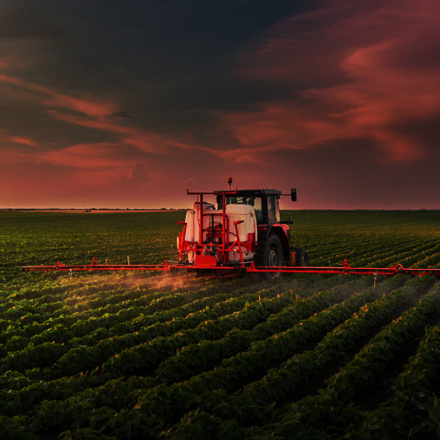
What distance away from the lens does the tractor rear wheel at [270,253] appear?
1405cm

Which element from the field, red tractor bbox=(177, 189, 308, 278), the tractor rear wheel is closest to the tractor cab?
red tractor bbox=(177, 189, 308, 278)

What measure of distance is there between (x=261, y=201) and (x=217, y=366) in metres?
8.55

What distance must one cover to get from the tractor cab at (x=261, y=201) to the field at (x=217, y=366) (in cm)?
268

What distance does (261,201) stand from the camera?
1516cm

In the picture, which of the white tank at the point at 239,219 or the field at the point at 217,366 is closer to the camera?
the field at the point at 217,366

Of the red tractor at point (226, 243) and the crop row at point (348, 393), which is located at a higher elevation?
the red tractor at point (226, 243)

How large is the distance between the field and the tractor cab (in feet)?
8.79

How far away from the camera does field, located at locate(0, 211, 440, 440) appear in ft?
17.7

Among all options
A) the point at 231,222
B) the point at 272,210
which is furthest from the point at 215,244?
the point at 272,210

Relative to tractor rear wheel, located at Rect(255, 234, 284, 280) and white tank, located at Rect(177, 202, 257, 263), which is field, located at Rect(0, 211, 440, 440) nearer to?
tractor rear wheel, located at Rect(255, 234, 284, 280)

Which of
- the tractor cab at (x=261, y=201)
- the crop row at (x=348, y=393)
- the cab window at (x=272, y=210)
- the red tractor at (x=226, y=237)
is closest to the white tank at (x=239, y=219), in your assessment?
the red tractor at (x=226, y=237)

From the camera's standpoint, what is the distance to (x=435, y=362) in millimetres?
7250

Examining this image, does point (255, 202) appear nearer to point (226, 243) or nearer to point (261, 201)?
point (261, 201)

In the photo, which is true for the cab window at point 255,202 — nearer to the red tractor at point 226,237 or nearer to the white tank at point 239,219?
the red tractor at point 226,237
